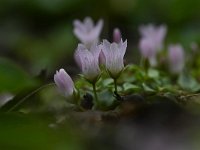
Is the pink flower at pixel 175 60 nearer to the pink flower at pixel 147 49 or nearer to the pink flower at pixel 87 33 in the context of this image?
the pink flower at pixel 147 49

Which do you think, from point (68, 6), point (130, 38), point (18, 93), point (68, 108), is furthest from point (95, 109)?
point (68, 6)

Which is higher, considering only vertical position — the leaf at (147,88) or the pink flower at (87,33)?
the pink flower at (87,33)

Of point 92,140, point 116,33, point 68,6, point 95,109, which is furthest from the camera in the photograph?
point 68,6

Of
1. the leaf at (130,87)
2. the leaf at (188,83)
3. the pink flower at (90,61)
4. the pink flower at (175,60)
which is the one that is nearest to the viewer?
the pink flower at (90,61)

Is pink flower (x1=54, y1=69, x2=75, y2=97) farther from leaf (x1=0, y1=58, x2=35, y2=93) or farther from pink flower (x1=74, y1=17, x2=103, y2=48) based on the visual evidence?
pink flower (x1=74, y1=17, x2=103, y2=48)

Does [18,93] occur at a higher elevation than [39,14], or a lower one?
lower

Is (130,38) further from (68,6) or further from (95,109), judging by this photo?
(95,109)

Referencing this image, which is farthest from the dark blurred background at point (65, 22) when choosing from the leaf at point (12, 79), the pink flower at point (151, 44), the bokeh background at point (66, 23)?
the leaf at point (12, 79)

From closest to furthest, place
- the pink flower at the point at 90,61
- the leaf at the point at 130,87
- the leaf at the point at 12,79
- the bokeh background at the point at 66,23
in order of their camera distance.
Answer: the leaf at the point at 12,79 → the pink flower at the point at 90,61 → the leaf at the point at 130,87 → the bokeh background at the point at 66,23

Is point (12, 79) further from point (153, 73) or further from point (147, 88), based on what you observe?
point (153, 73)
